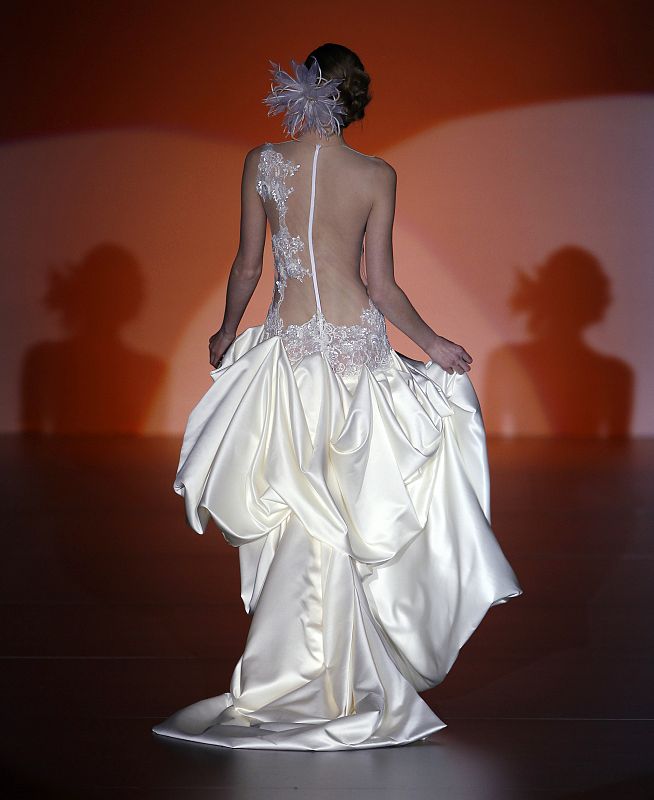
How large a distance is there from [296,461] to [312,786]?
26.3 inches

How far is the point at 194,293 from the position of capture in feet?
25.2

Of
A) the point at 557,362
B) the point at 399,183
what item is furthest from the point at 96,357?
the point at 557,362

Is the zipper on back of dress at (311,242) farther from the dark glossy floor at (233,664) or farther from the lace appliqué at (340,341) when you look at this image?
the dark glossy floor at (233,664)

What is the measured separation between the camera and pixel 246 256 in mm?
2529

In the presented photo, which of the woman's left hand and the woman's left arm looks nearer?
the woman's left arm

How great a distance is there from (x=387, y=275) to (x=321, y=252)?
0.15 metres

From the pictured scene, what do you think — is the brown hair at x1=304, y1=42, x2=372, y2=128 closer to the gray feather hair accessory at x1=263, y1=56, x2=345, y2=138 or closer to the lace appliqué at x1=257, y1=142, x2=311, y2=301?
the gray feather hair accessory at x1=263, y1=56, x2=345, y2=138

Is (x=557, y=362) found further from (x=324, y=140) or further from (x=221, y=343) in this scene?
(x=324, y=140)

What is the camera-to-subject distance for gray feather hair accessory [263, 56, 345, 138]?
2363mm

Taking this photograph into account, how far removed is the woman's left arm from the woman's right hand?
420 mm

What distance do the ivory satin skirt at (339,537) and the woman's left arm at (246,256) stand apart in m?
0.13

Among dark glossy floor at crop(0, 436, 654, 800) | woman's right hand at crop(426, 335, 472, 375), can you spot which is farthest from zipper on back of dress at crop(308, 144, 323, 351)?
A: dark glossy floor at crop(0, 436, 654, 800)

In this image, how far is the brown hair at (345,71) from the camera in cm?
239

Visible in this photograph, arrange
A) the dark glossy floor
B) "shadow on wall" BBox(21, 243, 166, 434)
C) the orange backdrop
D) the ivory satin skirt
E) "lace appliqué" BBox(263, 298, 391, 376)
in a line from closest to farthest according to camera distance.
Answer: the dark glossy floor, the ivory satin skirt, "lace appliqué" BBox(263, 298, 391, 376), the orange backdrop, "shadow on wall" BBox(21, 243, 166, 434)
